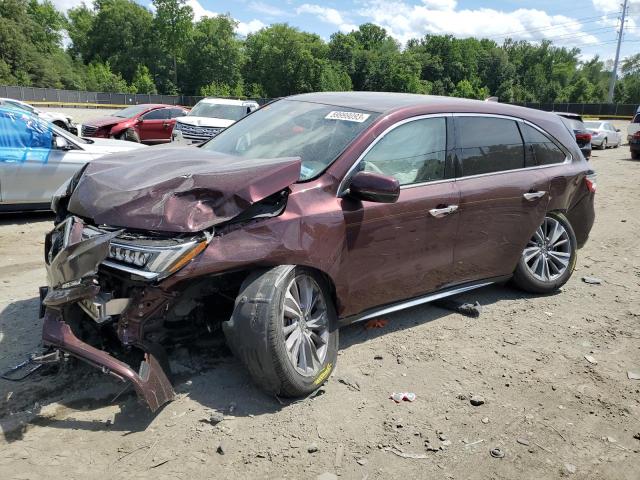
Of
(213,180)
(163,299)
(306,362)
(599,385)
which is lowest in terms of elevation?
(599,385)

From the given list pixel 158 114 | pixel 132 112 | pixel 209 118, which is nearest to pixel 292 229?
pixel 209 118

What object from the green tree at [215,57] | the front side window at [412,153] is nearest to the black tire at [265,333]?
the front side window at [412,153]

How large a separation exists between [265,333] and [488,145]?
106 inches

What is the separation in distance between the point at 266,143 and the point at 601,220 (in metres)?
7.25

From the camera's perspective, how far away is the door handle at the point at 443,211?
4.25m

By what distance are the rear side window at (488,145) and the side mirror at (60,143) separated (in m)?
5.89

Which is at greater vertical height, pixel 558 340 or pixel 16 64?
pixel 16 64

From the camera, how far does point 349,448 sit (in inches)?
122

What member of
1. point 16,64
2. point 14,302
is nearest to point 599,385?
point 14,302

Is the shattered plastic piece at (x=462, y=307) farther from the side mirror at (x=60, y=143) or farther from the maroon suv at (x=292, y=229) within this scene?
the side mirror at (x=60, y=143)

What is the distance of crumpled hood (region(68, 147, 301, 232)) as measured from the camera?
10.4 ft

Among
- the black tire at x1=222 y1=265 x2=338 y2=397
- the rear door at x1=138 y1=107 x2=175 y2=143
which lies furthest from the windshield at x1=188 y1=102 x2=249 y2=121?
the black tire at x1=222 y1=265 x2=338 y2=397

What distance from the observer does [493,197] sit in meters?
4.68

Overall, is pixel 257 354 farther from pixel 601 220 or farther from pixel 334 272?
pixel 601 220
